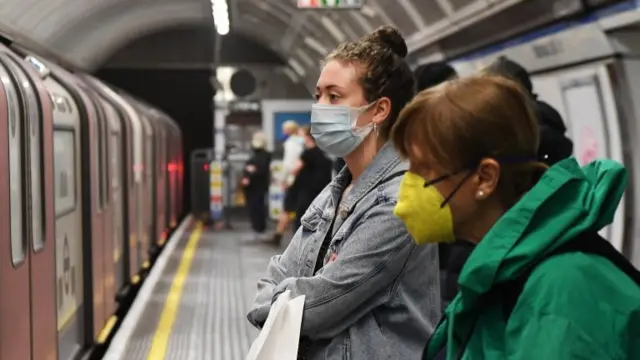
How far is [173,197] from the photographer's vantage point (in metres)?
17.8

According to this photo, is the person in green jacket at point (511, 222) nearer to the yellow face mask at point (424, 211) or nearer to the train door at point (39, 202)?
the yellow face mask at point (424, 211)

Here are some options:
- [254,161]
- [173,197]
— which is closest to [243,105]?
[173,197]

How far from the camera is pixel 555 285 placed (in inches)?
60.2

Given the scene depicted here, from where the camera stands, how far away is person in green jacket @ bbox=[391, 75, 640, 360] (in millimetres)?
1513

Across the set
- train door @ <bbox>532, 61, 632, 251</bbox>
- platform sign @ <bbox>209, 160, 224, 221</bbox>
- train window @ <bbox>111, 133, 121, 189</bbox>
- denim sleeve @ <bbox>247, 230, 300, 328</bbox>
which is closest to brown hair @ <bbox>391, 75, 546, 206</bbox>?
denim sleeve @ <bbox>247, 230, 300, 328</bbox>

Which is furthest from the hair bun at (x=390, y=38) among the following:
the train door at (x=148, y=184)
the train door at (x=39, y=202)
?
the train door at (x=148, y=184)

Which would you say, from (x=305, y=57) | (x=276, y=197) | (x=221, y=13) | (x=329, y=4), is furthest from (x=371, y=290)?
(x=305, y=57)

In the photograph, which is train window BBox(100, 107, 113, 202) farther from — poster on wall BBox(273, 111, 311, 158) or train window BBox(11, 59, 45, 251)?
poster on wall BBox(273, 111, 311, 158)

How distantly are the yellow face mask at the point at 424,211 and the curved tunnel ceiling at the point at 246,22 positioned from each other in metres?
4.84

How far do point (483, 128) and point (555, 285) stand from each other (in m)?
0.33

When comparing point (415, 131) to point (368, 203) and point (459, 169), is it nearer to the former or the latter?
point (459, 169)

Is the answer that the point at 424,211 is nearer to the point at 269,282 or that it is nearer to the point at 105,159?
the point at 269,282

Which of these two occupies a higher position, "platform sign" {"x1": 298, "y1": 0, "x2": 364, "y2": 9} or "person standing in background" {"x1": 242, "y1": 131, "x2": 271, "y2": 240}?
"platform sign" {"x1": 298, "y1": 0, "x2": 364, "y2": 9}

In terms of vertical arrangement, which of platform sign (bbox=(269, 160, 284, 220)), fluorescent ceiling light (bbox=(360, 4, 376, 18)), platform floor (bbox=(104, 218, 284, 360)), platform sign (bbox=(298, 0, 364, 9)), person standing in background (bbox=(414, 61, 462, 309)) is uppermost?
fluorescent ceiling light (bbox=(360, 4, 376, 18))
